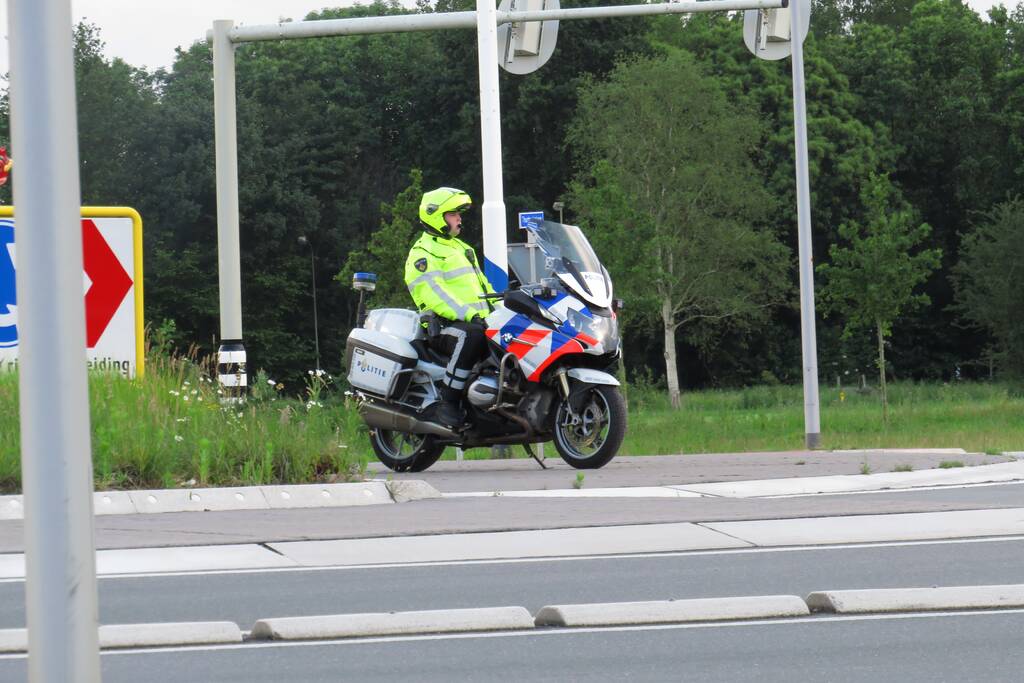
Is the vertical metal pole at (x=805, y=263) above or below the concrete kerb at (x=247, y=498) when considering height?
above

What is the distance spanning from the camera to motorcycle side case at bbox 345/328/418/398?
42.0 ft

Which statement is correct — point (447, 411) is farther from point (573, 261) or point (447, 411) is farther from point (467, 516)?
point (467, 516)

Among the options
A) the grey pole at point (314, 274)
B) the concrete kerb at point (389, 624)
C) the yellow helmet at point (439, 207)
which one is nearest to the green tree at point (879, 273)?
the yellow helmet at point (439, 207)

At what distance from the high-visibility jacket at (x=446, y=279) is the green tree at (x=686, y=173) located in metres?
40.9

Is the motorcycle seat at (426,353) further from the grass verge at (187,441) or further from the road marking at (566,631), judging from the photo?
the road marking at (566,631)

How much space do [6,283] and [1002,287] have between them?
137ft

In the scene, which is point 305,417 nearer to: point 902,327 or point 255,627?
point 255,627

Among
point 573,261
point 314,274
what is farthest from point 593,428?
point 314,274

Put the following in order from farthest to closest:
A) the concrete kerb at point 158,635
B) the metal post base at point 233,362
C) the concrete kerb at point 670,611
A: the metal post base at point 233,362 → the concrete kerb at point 670,611 → the concrete kerb at point 158,635

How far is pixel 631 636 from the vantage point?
20.4 ft

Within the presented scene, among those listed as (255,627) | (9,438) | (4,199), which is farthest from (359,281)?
(4,199)

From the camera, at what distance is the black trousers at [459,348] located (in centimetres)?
1252

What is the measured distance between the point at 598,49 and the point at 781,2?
38.1 meters

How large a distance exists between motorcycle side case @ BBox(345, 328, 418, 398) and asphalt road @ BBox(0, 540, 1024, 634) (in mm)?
4844
